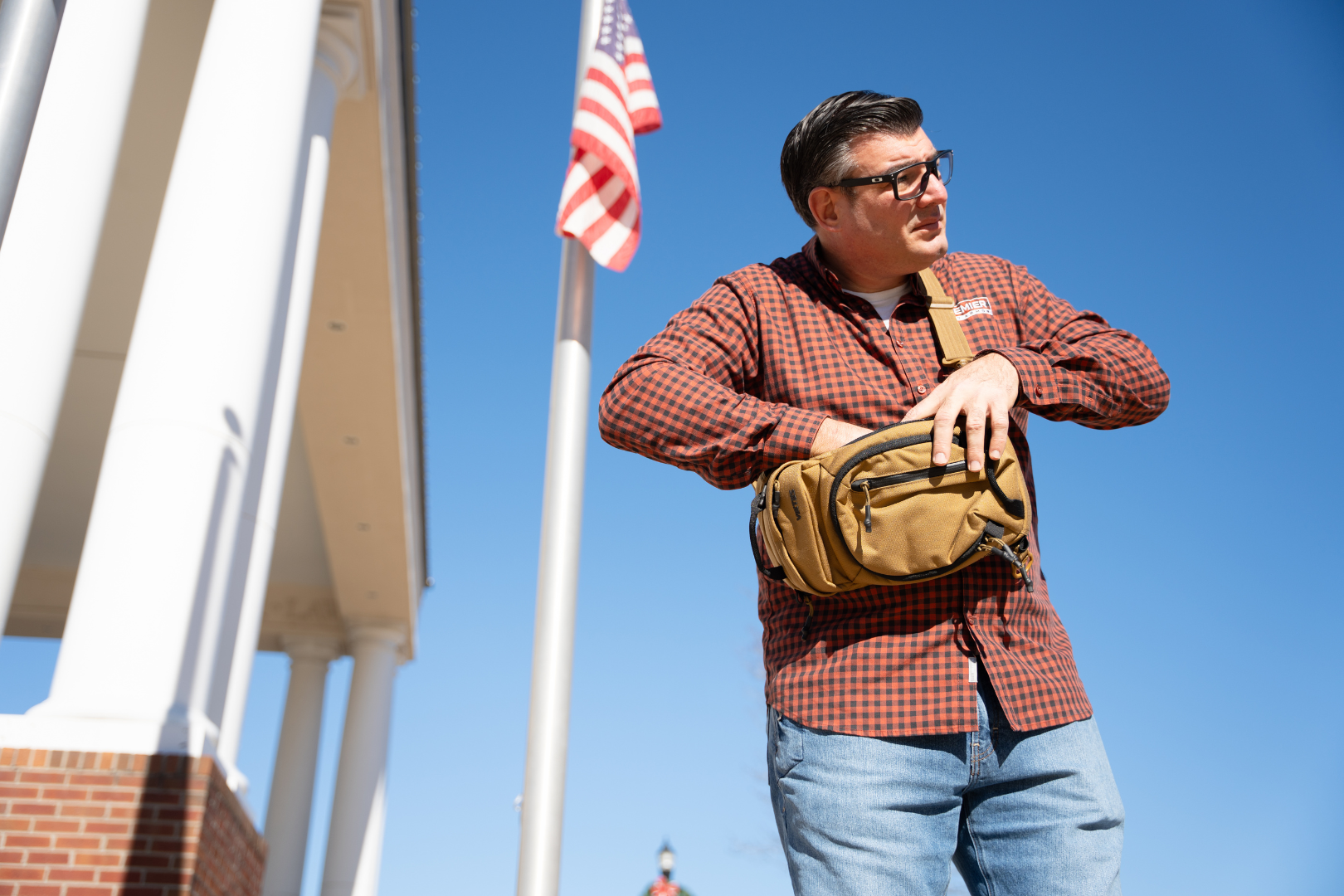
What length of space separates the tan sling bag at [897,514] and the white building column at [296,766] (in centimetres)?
1633

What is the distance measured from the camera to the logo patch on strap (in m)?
2.24

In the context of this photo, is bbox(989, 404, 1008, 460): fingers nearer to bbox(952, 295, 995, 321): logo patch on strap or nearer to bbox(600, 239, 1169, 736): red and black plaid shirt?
bbox(600, 239, 1169, 736): red and black plaid shirt

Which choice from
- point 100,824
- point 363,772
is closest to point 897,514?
point 100,824

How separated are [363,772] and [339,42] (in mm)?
12284

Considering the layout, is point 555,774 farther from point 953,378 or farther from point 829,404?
point 953,378

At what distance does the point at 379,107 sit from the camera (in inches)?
375

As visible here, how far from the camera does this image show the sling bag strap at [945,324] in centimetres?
208

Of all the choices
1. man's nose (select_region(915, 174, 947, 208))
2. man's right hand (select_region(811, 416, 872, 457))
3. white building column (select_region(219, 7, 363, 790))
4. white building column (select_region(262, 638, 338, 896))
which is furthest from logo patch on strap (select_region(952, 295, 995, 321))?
white building column (select_region(262, 638, 338, 896))

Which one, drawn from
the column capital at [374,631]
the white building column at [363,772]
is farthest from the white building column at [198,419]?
the column capital at [374,631]

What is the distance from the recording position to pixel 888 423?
2.03 m

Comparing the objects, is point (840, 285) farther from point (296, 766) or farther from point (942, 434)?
point (296, 766)

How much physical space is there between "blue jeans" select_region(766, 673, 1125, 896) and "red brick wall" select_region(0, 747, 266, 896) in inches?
148

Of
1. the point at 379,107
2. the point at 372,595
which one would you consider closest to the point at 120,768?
the point at 379,107

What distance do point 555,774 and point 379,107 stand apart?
23.3 ft
